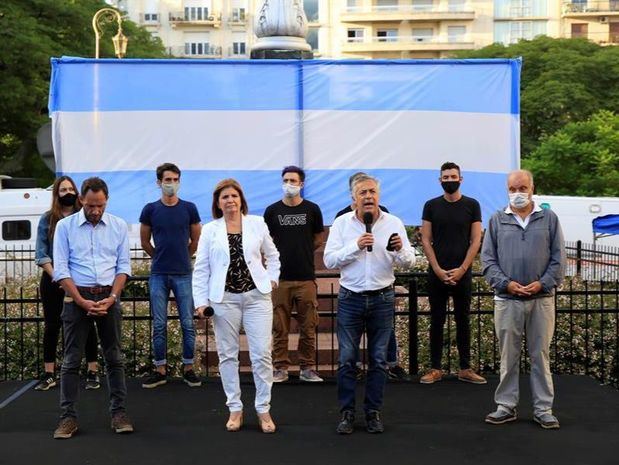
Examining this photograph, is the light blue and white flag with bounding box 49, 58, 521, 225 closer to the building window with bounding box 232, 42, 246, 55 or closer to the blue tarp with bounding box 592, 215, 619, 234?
the blue tarp with bounding box 592, 215, 619, 234

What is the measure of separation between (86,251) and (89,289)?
272mm

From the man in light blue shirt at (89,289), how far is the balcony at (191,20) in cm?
6448

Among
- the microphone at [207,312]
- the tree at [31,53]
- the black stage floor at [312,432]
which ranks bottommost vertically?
the black stage floor at [312,432]

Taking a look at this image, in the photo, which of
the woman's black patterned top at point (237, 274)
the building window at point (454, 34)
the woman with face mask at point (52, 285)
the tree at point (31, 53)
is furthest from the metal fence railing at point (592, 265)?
the building window at point (454, 34)

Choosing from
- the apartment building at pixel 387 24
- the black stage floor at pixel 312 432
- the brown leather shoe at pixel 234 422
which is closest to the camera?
the black stage floor at pixel 312 432

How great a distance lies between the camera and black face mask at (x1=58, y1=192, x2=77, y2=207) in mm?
7512

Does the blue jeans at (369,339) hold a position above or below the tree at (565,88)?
below

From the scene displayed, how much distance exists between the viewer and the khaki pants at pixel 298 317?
314 inches

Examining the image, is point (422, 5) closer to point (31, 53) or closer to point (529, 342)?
point (31, 53)

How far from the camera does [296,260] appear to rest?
311 inches

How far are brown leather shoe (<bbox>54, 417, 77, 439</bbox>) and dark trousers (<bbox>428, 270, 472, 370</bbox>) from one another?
3286mm

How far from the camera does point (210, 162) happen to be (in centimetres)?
1083

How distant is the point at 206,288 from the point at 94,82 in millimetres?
4889

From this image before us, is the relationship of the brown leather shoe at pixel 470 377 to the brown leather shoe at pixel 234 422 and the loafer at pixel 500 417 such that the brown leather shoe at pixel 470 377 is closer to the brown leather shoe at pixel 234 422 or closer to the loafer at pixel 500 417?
the loafer at pixel 500 417
